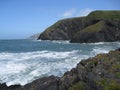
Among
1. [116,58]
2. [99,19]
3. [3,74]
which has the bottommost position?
[3,74]

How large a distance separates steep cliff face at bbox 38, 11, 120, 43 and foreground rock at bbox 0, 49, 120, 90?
285ft

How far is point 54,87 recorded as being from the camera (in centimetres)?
1684

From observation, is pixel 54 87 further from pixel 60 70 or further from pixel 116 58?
pixel 60 70

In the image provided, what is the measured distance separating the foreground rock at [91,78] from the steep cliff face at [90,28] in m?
87.0

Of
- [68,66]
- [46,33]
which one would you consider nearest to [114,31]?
[46,33]

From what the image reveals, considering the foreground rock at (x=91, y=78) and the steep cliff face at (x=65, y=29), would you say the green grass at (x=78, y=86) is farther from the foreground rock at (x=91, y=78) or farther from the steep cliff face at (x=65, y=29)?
the steep cliff face at (x=65, y=29)

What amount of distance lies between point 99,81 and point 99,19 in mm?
113623

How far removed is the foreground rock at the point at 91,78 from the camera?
13.5 meters

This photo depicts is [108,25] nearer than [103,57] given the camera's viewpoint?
No

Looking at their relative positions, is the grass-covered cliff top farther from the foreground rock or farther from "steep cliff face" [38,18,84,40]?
the foreground rock

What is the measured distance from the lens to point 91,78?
1445cm

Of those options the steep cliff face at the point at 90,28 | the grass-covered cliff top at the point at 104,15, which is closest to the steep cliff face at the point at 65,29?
the steep cliff face at the point at 90,28

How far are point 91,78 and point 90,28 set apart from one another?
100206mm

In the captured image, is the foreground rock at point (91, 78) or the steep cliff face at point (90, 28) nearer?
the foreground rock at point (91, 78)
